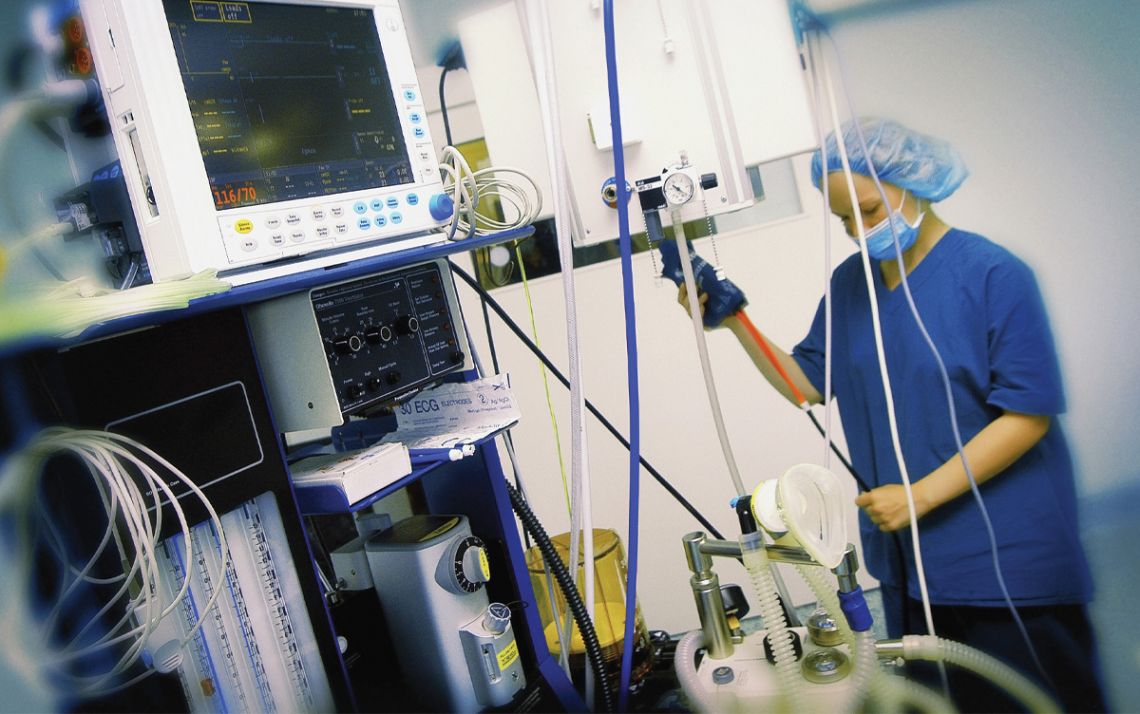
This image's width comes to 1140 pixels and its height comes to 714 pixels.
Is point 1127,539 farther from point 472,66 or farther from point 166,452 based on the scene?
point 166,452

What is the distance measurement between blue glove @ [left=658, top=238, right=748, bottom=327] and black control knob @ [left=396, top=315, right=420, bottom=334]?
22.1 inches

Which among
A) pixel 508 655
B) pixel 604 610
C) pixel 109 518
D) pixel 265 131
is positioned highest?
pixel 265 131

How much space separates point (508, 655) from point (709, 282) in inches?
30.9

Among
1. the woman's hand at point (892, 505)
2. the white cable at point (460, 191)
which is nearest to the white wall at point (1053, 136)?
the woman's hand at point (892, 505)

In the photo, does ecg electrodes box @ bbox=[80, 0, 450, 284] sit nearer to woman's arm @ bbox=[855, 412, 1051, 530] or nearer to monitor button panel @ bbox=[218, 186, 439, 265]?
monitor button panel @ bbox=[218, 186, 439, 265]

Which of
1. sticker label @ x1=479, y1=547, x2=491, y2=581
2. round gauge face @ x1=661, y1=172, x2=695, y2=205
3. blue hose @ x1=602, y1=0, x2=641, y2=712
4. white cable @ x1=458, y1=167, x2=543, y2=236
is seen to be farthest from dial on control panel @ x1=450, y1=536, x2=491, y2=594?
round gauge face @ x1=661, y1=172, x2=695, y2=205

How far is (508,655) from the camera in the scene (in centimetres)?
106

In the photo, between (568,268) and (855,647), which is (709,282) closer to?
(568,268)

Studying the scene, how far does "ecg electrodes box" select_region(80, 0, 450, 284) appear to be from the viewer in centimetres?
78

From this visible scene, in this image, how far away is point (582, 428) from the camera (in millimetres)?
1084

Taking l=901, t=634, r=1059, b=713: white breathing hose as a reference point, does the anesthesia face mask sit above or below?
above

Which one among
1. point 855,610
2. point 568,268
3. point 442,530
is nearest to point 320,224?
point 568,268

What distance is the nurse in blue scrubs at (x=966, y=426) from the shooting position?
4.58 feet

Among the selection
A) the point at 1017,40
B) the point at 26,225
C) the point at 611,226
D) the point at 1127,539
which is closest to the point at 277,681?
the point at 26,225
